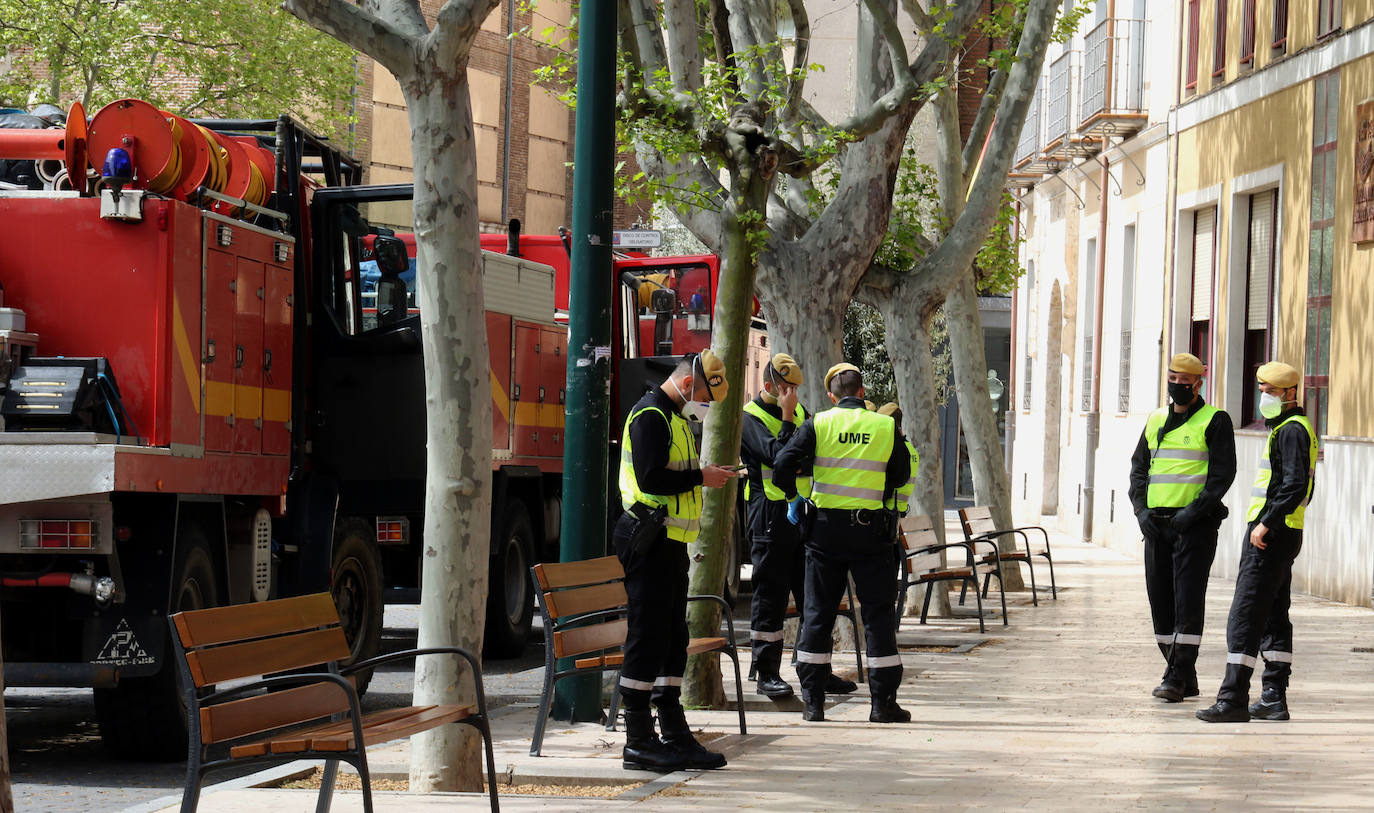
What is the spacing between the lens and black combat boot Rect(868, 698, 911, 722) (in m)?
9.88

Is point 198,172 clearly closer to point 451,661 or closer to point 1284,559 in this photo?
point 451,661

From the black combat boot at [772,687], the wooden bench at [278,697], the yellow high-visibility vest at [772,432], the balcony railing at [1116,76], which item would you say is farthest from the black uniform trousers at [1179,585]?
the balcony railing at [1116,76]

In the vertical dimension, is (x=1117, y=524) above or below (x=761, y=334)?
below

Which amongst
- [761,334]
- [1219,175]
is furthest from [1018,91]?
[1219,175]

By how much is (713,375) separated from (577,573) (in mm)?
1148

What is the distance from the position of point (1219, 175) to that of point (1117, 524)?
6077 mm

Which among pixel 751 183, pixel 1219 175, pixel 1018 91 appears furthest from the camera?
pixel 1219 175

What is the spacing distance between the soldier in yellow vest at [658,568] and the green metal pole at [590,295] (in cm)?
140

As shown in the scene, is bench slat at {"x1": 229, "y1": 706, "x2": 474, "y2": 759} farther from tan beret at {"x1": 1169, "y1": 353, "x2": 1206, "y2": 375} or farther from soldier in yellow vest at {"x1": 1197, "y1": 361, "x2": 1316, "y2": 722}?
tan beret at {"x1": 1169, "y1": 353, "x2": 1206, "y2": 375}

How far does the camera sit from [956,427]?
47250mm

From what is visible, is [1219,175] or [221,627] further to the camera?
[1219,175]

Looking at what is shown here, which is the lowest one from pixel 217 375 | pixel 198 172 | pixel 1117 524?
pixel 1117 524

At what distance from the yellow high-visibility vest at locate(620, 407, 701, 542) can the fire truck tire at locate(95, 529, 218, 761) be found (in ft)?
7.80

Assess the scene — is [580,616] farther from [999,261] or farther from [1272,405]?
[999,261]
